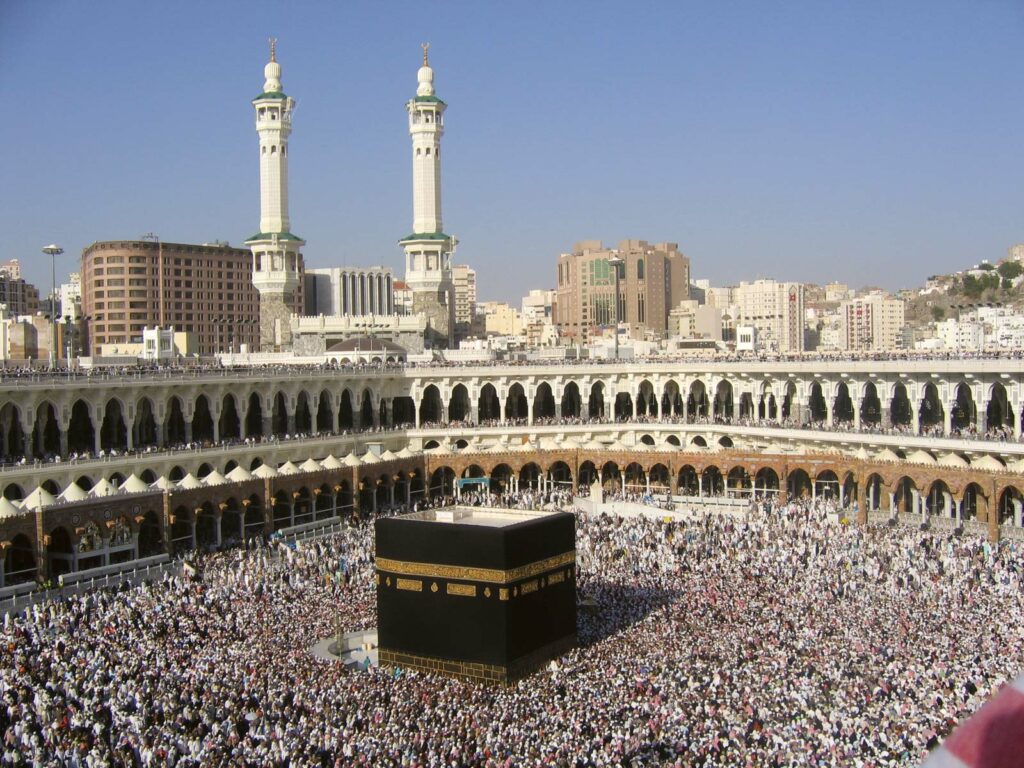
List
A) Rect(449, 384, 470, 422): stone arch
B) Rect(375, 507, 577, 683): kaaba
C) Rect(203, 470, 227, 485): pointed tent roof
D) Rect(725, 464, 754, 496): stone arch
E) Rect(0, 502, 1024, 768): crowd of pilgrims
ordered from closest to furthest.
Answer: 1. Rect(0, 502, 1024, 768): crowd of pilgrims
2. Rect(375, 507, 577, 683): kaaba
3. Rect(203, 470, 227, 485): pointed tent roof
4. Rect(725, 464, 754, 496): stone arch
5. Rect(449, 384, 470, 422): stone arch

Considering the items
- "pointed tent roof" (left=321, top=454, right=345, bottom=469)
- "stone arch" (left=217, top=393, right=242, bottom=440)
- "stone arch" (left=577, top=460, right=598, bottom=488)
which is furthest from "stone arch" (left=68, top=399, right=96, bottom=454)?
"stone arch" (left=577, top=460, right=598, bottom=488)

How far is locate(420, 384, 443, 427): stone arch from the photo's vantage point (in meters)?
51.1

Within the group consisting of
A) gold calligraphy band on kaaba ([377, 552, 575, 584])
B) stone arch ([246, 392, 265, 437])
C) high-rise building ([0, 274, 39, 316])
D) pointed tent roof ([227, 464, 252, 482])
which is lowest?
gold calligraphy band on kaaba ([377, 552, 575, 584])

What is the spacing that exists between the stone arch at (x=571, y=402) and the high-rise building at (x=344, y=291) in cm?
7393

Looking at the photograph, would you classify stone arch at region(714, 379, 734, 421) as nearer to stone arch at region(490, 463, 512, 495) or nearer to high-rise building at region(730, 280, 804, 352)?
stone arch at region(490, 463, 512, 495)

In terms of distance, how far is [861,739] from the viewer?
605 inches

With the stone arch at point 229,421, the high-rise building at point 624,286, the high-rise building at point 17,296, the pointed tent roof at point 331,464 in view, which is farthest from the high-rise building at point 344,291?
the pointed tent roof at point 331,464

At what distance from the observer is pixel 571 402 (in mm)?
53281

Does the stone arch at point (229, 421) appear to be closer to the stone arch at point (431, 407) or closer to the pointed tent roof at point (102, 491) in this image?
the stone arch at point (431, 407)

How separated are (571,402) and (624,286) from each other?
278ft

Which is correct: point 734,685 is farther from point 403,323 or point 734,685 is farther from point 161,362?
point 403,323

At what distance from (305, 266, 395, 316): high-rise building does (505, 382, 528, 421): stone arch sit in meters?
72.8

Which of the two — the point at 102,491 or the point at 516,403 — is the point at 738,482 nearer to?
the point at 516,403

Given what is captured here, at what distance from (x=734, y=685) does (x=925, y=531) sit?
57.2 feet
